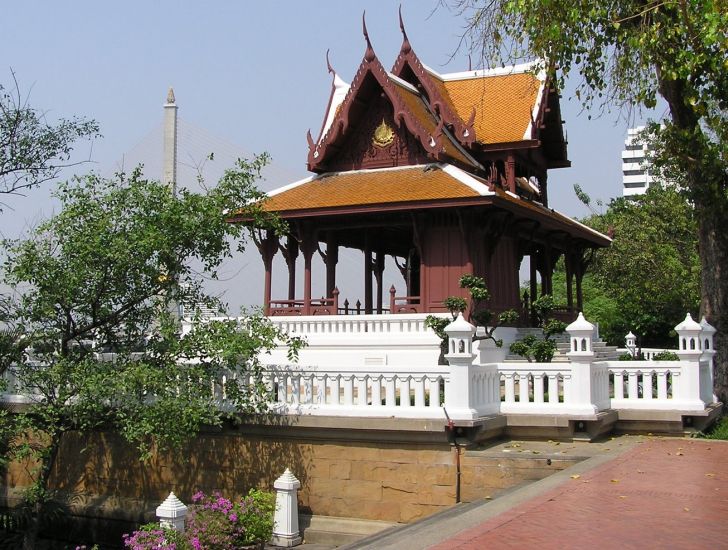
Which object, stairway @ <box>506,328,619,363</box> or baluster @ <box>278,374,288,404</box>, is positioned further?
stairway @ <box>506,328,619,363</box>

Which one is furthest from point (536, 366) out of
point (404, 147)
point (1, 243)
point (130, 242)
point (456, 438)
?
point (404, 147)

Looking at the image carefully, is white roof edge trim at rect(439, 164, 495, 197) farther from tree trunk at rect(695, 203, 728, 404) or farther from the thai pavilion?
tree trunk at rect(695, 203, 728, 404)

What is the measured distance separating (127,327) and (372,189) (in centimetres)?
901

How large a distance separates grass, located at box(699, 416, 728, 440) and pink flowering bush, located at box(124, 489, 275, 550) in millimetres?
6842

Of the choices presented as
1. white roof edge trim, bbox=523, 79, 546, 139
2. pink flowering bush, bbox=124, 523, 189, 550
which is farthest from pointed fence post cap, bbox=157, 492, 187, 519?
white roof edge trim, bbox=523, 79, 546, 139

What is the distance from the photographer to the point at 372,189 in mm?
21406

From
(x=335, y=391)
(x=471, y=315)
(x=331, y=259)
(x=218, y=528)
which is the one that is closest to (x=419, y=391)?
(x=335, y=391)

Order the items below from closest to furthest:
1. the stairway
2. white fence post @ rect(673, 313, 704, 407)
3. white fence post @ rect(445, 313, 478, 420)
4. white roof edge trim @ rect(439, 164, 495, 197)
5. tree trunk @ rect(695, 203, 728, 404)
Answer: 1. white fence post @ rect(445, 313, 478, 420)
2. white fence post @ rect(673, 313, 704, 407)
3. tree trunk @ rect(695, 203, 728, 404)
4. white roof edge trim @ rect(439, 164, 495, 197)
5. the stairway

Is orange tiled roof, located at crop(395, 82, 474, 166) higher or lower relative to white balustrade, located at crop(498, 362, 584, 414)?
higher

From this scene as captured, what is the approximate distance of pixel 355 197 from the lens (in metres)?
21.1

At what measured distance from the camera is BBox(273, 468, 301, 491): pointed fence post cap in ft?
40.5

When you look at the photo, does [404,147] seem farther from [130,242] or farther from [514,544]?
[514,544]

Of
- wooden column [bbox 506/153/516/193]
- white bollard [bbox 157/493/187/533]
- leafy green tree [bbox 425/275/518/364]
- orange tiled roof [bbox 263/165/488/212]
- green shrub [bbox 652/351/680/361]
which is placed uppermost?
wooden column [bbox 506/153/516/193]

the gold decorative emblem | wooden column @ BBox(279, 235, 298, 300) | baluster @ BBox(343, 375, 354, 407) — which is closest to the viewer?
baluster @ BBox(343, 375, 354, 407)
